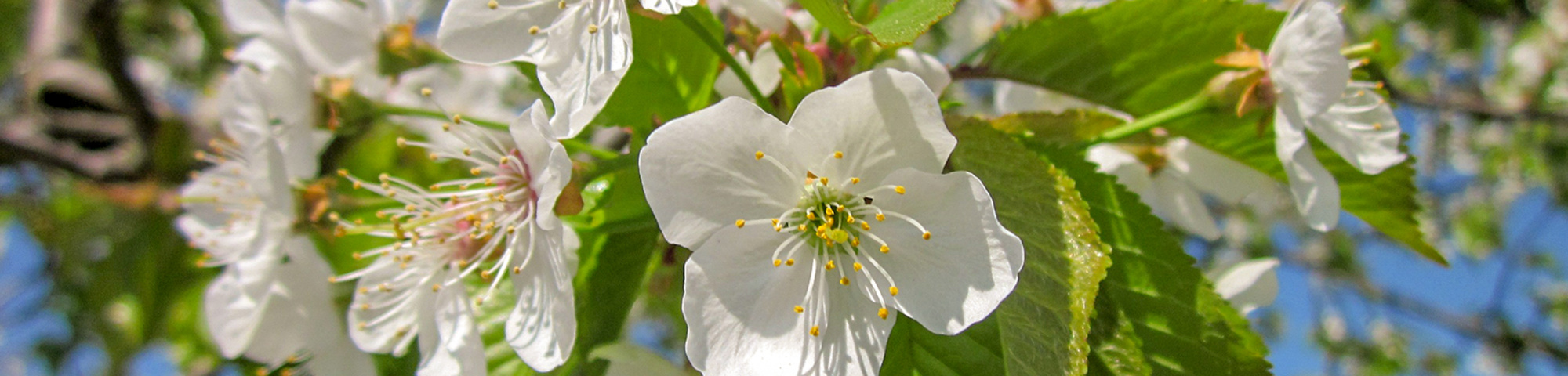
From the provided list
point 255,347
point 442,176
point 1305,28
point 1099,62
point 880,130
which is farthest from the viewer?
point 442,176

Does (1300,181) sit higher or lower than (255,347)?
higher

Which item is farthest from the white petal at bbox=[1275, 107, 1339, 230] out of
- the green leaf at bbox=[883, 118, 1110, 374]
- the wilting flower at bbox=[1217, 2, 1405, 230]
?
the green leaf at bbox=[883, 118, 1110, 374]

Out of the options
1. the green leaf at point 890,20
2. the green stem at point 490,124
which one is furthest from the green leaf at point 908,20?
the green stem at point 490,124

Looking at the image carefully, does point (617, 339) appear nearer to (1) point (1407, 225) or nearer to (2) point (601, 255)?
(2) point (601, 255)

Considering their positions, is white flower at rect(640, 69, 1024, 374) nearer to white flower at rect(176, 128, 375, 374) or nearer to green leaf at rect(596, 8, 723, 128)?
green leaf at rect(596, 8, 723, 128)

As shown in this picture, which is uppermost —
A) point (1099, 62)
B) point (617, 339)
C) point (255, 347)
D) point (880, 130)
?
point (880, 130)

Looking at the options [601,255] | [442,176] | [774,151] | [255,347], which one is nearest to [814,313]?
[774,151]

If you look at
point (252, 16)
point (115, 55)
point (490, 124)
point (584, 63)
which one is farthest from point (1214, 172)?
point (115, 55)
